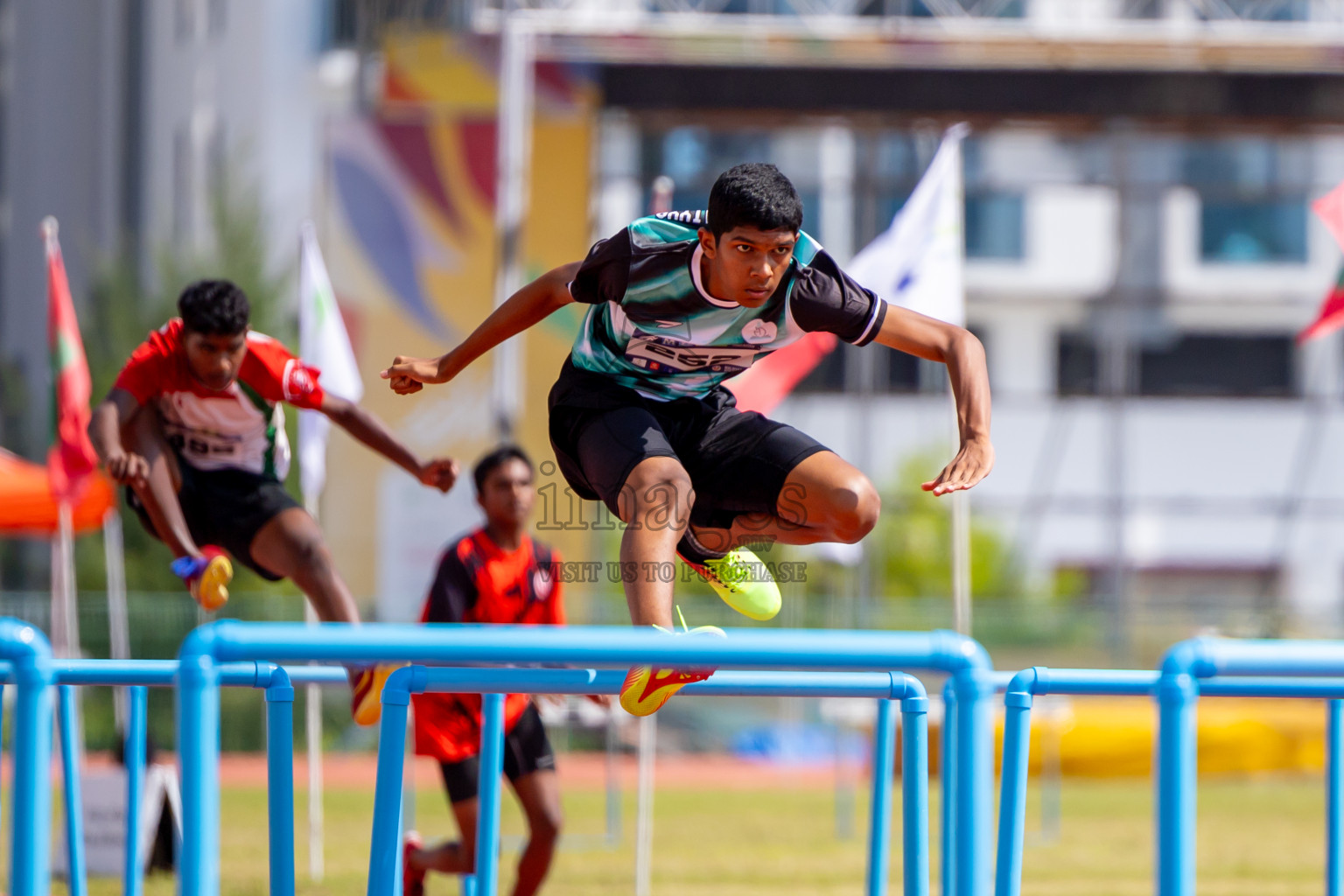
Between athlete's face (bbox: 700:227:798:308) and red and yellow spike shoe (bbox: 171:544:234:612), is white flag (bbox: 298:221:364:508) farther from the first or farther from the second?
athlete's face (bbox: 700:227:798:308)

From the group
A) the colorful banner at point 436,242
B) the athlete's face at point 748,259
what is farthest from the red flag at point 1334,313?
Result: the colorful banner at point 436,242

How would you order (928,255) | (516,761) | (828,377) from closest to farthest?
(516,761)
(928,255)
(828,377)

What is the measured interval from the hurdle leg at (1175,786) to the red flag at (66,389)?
6.61 metres

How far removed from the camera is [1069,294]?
73.4 ft

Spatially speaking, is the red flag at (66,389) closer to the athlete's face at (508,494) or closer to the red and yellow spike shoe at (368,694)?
the athlete's face at (508,494)

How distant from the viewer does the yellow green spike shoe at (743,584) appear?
13.6 ft

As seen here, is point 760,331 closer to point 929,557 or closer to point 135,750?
point 135,750

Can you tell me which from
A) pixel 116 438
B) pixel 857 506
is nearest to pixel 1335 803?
pixel 857 506

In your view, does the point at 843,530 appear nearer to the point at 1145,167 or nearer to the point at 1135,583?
the point at 1145,167

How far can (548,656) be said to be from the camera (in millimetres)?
2119

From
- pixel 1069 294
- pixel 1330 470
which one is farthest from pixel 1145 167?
pixel 1330 470

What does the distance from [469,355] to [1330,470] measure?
20.0 metres

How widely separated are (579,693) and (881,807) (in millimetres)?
1221

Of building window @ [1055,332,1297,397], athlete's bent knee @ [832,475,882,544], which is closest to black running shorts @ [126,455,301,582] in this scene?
athlete's bent knee @ [832,475,882,544]
